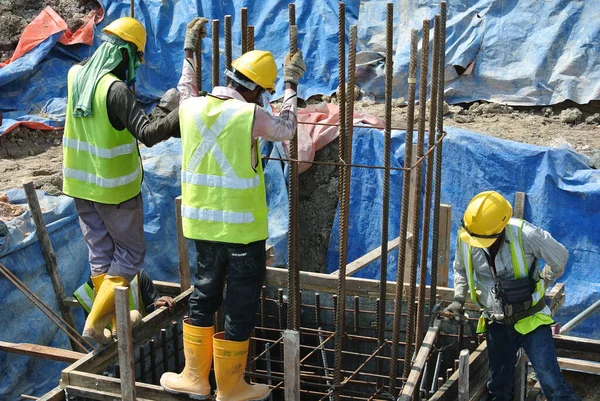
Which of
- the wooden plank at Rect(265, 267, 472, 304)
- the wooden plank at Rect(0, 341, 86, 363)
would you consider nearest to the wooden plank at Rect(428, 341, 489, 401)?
the wooden plank at Rect(265, 267, 472, 304)

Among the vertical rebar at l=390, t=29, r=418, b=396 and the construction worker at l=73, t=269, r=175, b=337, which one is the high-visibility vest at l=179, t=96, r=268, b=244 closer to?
the vertical rebar at l=390, t=29, r=418, b=396

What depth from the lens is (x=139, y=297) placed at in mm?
6270

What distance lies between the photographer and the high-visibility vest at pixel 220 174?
434 cm

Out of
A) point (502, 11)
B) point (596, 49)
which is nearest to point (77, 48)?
point (502, 11)

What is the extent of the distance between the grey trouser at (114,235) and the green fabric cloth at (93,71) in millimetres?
649

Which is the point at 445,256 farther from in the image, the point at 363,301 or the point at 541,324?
the point at 541,324

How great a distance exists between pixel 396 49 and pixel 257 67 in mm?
6514

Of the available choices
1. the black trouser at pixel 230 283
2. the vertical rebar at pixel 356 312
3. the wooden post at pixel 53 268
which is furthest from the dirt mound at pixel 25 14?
the black trouser at pixel 230 283

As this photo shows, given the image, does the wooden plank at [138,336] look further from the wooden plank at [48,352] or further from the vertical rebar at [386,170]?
the vertical rebar at [386,170]

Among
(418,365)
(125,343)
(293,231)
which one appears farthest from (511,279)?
(125,343)

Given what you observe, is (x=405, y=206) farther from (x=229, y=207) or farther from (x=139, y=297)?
(x=139, y=297)

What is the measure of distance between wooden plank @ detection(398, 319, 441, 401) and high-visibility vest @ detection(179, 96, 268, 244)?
4.00 ft

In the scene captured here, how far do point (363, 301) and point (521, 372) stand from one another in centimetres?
125

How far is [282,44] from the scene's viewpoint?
1102 cm
